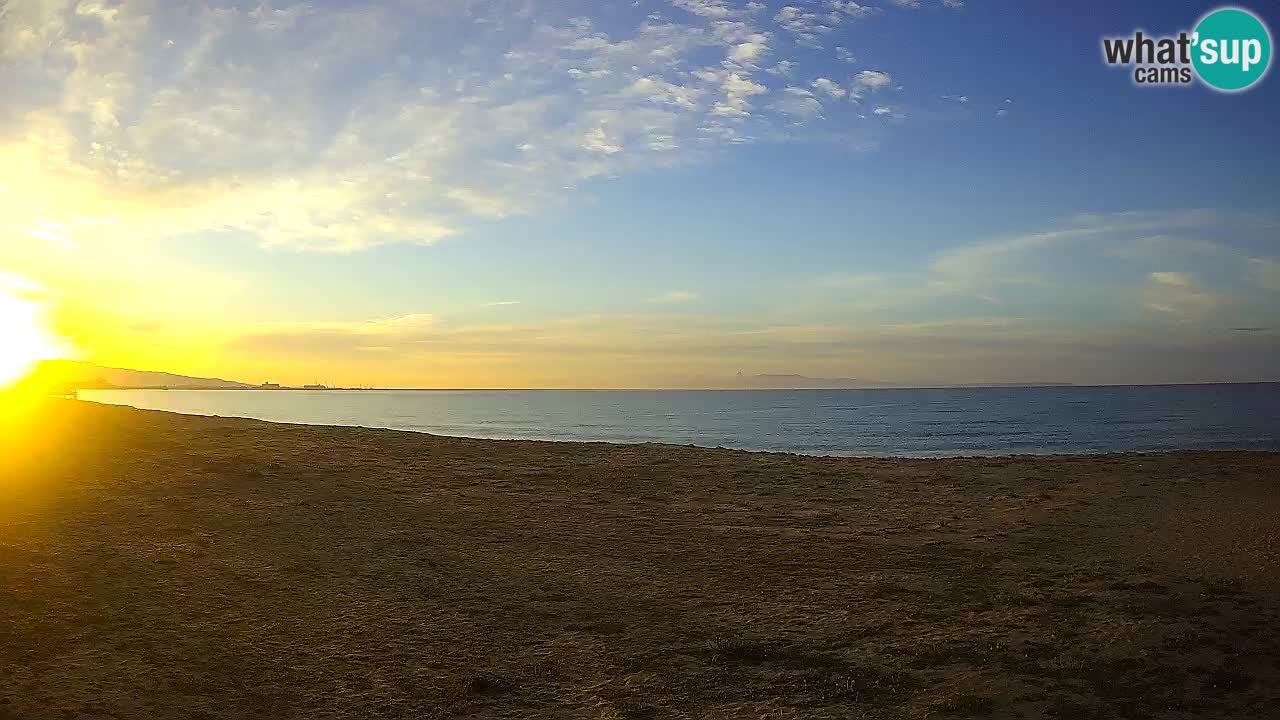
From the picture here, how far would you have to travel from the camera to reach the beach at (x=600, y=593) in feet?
27.1

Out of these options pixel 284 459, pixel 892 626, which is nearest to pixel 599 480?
pixel 284 459

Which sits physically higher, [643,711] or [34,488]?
[34,488]

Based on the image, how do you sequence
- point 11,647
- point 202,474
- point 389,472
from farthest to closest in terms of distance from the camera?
point 389,472 < point 202,474 < point 11,647

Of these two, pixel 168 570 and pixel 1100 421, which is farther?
pixel 1100 421

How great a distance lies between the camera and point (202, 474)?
1825 cm

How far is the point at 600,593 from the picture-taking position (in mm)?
11828

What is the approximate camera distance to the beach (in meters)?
8.27

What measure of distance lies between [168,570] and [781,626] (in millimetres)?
8622

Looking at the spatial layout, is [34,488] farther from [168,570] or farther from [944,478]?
[944,478]

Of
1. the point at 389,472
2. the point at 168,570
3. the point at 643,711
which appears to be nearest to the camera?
the point at 643,711

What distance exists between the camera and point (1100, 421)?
87.9 m

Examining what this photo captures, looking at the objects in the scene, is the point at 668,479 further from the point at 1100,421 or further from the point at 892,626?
the point at 1100,421

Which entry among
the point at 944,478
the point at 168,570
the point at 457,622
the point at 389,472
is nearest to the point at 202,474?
the point at 389,472

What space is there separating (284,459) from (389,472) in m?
2.79
